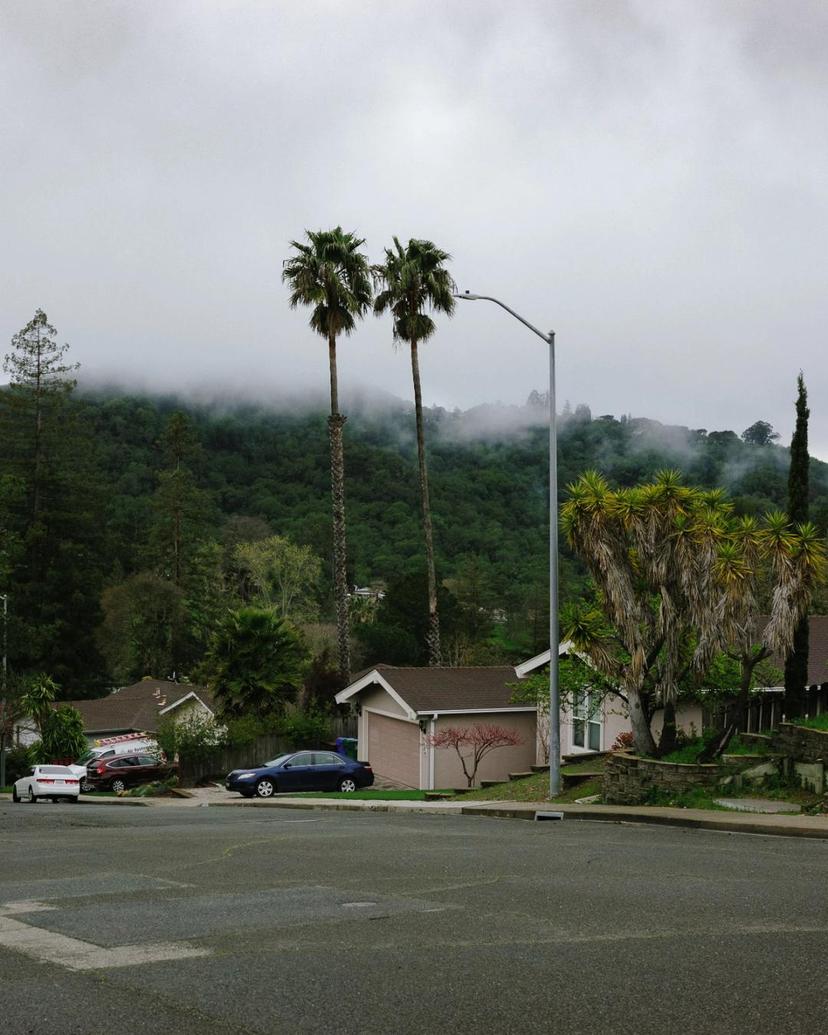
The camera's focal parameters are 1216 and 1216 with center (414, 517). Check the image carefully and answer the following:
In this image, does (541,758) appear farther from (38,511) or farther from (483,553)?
(483,553)

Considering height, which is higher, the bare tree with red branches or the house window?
the house window

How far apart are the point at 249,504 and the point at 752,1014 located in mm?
108819

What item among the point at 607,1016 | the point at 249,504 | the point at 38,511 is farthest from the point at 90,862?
the point at 249,504

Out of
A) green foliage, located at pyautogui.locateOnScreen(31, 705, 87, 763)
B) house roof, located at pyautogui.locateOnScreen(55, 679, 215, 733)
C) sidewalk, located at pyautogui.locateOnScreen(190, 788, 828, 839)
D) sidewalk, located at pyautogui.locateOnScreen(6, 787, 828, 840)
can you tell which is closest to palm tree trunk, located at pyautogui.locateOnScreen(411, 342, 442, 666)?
sidewalk, located at pyautogui.locateOnScreen(6, 787, 828, 840)

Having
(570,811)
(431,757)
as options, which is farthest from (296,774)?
(570,811)

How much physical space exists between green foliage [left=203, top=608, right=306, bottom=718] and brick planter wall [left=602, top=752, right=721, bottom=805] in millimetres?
21885

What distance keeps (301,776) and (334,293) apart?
19.3 meters

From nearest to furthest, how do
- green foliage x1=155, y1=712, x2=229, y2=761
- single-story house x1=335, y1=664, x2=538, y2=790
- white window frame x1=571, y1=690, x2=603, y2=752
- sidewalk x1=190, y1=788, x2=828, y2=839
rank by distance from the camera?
1. sidewalk x1=190, y1=788, x2=828, y2=839
2. white window frame x1=571, y1=690, x2=603, y2=752
3. single-story house x1=335, y1=664, x2=538, y2=790
4. green foliage x1=155, y1=712, x2=229, y2=761

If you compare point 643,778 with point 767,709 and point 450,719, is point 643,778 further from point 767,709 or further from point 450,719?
point 450,719

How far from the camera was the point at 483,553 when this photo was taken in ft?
328

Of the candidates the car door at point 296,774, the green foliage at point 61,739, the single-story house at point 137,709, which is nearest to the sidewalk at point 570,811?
the car door at point 296,774

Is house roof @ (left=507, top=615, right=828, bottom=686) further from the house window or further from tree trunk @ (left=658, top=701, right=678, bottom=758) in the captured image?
tree trunk @ (left=658, top=701, right=678, bottom=758)

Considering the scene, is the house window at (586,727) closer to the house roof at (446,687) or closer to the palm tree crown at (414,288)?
the house roof at (446,687)

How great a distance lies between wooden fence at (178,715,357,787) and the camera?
41812 millimetres
